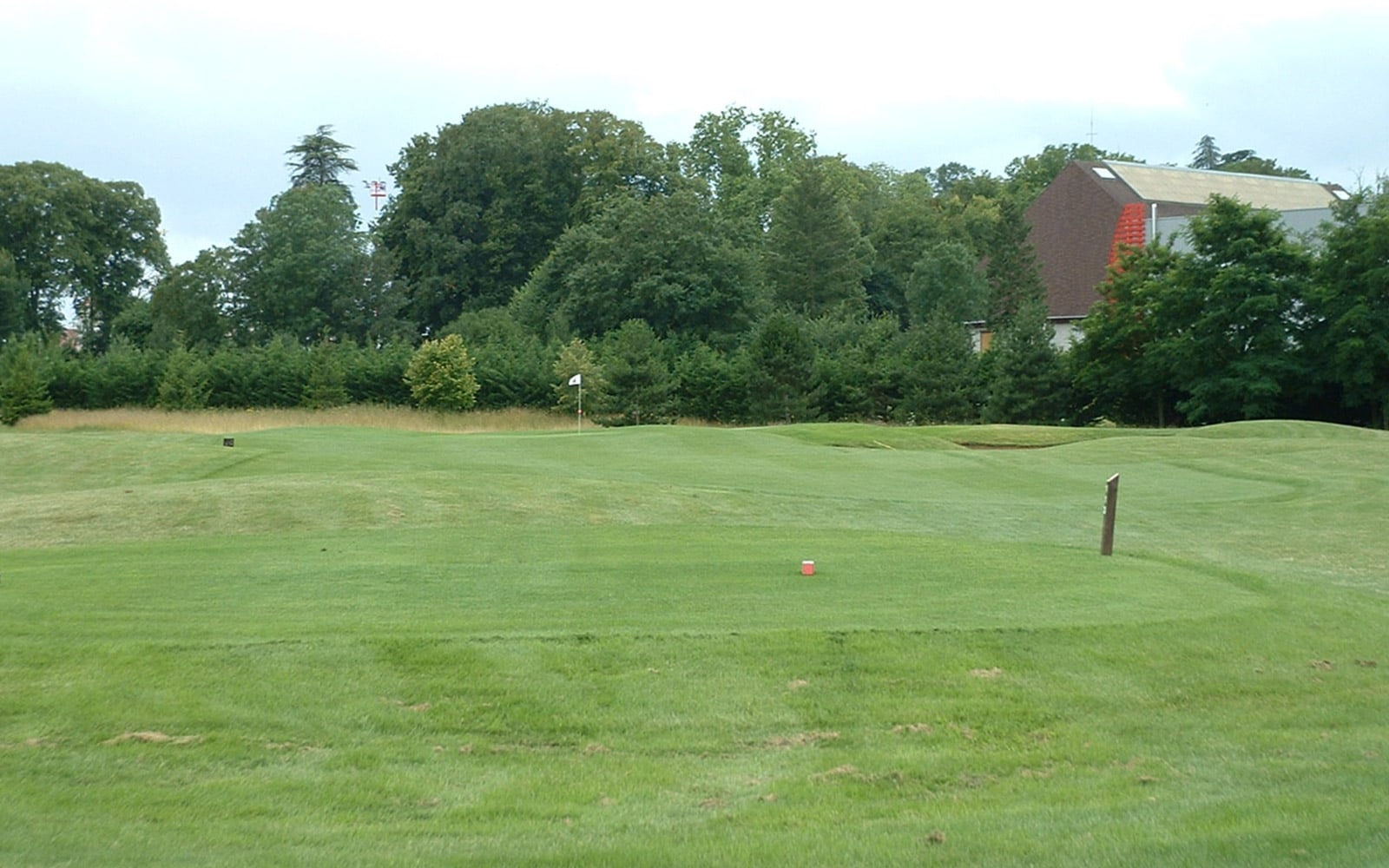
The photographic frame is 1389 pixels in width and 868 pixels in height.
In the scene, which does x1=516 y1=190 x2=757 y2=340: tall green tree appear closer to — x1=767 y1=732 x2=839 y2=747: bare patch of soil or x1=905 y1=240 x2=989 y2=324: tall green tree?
x1=905 y1=240 x2=989 y2=324: tall green tree

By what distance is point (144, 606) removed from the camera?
10312 mm

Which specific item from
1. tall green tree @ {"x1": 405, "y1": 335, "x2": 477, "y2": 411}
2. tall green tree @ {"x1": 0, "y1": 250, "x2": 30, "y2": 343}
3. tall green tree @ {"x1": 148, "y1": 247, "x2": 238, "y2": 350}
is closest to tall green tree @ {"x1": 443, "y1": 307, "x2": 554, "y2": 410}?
tall green tree @ {"x1": 405, "y1": 335, "x2": 477, "y2": 411}

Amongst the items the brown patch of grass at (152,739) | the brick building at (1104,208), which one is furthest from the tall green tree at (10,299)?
the brown patch of grass at (152,739)

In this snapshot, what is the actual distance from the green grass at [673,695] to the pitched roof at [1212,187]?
64.2 metres

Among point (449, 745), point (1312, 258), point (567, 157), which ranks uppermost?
point (567, 157)

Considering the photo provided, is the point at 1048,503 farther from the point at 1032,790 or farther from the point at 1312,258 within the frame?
the point at 1312,258

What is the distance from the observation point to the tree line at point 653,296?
48344mm

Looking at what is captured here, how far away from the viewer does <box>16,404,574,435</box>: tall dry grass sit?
144ft

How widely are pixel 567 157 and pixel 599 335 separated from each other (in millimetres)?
21489

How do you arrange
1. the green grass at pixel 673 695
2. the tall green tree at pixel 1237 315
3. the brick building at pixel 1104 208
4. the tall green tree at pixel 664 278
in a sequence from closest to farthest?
the green grass at pixel 673 695 → the tall green tree at pixel 1237 315 → the tall green tree at pixel 664 278 → the brick building at pixel 1104 208

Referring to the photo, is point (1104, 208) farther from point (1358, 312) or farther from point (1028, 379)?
point (1358, 312)

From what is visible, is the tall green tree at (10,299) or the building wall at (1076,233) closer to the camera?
the building wall at (1076,233)

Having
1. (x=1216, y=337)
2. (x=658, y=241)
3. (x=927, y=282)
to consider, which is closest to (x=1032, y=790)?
(x=1216, y=337)

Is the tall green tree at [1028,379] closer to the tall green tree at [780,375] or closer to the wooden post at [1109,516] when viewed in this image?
the tall green tree at [780,375]
